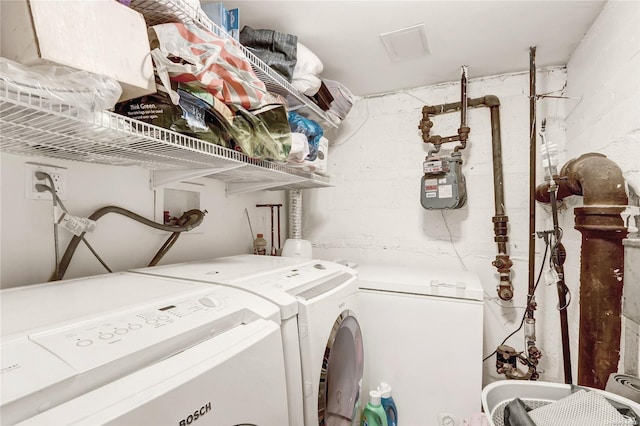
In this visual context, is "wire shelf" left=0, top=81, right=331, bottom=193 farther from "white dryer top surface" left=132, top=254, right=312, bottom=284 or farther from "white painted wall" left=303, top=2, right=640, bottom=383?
"white painted wall" left=303, top=2, right=640, bottom=383

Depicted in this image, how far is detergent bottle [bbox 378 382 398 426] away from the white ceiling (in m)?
1.71

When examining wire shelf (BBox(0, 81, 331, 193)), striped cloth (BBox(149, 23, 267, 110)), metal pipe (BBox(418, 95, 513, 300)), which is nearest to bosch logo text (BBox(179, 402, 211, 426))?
wire shelf (BBox(0, 81, 331, 193))

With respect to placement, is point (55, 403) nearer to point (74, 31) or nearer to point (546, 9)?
point (74, 31)

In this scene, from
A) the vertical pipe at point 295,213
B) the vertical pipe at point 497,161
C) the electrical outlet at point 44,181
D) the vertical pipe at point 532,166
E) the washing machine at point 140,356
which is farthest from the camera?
the vertical pipe at point 295,213

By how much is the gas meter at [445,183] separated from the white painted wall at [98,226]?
1.23 m

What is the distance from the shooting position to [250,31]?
138cm

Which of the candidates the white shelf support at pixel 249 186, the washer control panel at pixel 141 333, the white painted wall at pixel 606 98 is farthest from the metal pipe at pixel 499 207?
the washer control panel at pixel 141 333

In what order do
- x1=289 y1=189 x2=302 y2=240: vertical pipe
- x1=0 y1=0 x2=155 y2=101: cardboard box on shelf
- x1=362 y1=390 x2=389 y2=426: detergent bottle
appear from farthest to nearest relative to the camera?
x1=289 y1=189 x2=302 y2=240: vertical pipe, x1=362 y1=390 x2=389 y2=426: detergent bottle, x1=0 y1=0 x2=155 y2=101: cardboard box on shelf

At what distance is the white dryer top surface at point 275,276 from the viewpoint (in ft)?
3.14

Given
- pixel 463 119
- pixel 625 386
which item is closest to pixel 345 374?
pixel 625 386

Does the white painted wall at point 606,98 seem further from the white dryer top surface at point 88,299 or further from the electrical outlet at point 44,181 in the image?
the electrical outlet at point 44,181

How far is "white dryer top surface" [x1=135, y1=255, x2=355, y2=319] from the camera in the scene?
957mm

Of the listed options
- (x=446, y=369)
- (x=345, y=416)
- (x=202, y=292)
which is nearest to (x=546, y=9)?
(x=446, y=369)

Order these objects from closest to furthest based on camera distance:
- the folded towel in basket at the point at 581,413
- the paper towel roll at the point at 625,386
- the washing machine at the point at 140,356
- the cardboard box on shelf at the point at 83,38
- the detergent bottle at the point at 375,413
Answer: the washing machine at the point at 140,356 < the cardboard box on shelf at the point at 83,38 < the folded towel in basket at the point at 581,413 < the paper towel roll at the point at 625,386 < the detergent bottle at the point at 375,413
